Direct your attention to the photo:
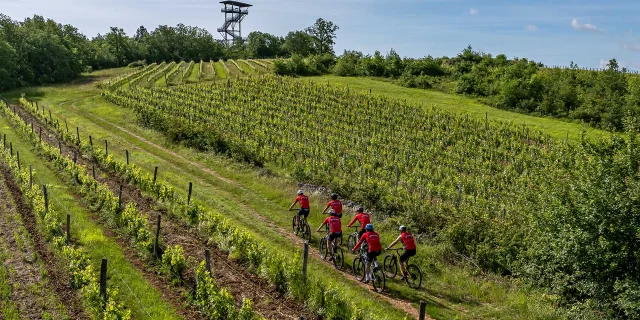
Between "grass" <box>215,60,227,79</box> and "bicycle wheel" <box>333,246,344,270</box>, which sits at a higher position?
"grass" <box>215,60,227,79</box>

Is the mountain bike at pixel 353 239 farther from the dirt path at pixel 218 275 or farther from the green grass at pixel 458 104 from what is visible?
the green grass at pixel 458 104

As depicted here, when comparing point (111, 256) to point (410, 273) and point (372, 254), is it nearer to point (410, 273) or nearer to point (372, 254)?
point (372, 254)

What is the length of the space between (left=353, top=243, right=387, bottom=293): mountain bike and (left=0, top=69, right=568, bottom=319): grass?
17.0 inches

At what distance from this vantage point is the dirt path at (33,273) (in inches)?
540

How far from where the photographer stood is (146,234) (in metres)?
17.6

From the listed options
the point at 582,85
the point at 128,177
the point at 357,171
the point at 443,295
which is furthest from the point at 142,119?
the point at 582,85

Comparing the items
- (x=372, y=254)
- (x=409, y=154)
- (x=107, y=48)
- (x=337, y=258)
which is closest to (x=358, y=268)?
(x=337, y=258)

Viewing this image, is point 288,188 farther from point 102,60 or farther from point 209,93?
point 102,60

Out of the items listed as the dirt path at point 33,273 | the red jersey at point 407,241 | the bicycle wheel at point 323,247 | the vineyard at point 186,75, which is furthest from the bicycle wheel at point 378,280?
the vineyard at point 186,75

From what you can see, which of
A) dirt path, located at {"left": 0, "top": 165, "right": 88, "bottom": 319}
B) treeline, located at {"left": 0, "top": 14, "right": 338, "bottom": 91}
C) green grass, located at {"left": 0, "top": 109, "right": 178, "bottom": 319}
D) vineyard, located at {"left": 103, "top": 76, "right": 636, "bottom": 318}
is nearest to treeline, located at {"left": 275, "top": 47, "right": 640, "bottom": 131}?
vineyard, located at {"left": 103, "top": 76, "right": 636, "bottom": 318}

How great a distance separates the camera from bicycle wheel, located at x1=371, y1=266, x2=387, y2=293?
15.4m

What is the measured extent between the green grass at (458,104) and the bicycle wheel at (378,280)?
3139 cm

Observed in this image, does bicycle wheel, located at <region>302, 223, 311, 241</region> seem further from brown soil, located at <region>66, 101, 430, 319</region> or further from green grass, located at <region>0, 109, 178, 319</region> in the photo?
green grass, located at <region>0, 109, 178, 319</region>

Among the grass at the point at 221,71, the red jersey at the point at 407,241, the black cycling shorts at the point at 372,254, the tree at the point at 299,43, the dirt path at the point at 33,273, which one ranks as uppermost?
the tree at the point at 299,43
